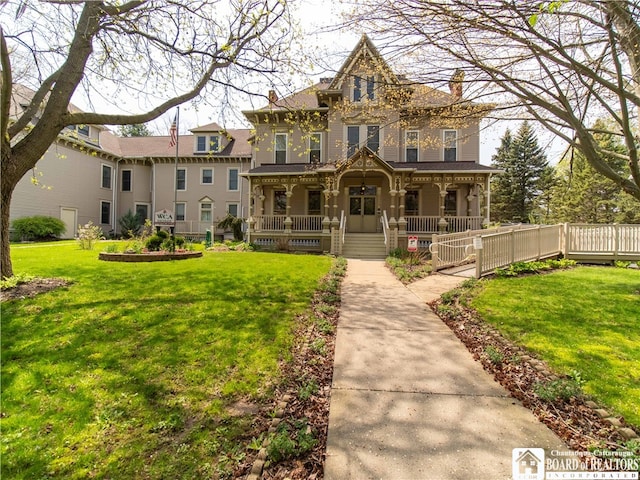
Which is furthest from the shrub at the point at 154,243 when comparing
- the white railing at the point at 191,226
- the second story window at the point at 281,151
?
the white railing at the point at 191,226

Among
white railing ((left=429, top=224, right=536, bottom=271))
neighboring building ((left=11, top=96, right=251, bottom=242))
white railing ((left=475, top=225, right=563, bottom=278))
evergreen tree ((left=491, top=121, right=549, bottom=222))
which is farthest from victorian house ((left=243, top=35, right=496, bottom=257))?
evergreen tree ((left=491, top=121, right=549, bottom=222))

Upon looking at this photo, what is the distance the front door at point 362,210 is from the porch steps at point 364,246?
4.64 feet

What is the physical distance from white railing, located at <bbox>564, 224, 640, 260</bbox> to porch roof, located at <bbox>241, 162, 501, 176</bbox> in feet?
17.7

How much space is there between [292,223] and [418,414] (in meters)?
14.9

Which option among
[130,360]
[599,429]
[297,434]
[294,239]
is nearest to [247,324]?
[130,360]

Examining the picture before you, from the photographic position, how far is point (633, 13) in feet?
13.8

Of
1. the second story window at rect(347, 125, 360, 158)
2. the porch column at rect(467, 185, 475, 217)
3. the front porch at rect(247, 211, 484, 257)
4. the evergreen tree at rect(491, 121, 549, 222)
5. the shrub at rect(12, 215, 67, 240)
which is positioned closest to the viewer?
the front porch at rect(247, 211, 484, 257)

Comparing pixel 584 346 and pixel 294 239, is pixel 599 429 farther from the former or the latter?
pixel 294 239

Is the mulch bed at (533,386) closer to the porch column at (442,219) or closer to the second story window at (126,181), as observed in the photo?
the porch column at (442,219)

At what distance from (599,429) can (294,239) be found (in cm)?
1483

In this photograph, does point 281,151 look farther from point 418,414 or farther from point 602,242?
point 418,414

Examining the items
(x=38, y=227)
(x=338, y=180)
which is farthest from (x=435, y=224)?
(x=38, y=227)

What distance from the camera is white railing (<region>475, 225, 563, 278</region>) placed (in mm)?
8608

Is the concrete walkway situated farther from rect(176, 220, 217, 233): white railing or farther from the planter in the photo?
rect(176, 220, 217, 233): white railing
